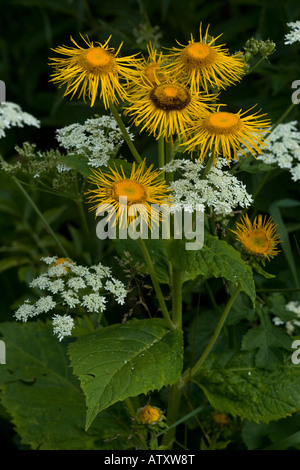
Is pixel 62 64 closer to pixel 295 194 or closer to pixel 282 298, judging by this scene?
pixel 282 298

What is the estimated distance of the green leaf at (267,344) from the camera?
1357mm

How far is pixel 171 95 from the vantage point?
1131 millimetres

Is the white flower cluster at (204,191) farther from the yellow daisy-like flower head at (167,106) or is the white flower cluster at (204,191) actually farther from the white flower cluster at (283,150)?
the white flower cluster at (283,150)

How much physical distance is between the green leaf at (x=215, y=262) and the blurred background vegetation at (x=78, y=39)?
0.61 m

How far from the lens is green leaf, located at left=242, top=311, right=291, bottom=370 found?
1.36 metres

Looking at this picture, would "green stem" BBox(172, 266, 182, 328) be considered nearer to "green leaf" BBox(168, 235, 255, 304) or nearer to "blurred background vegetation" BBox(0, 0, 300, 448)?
"green leaf" BBox(168, 235, 255, 304)

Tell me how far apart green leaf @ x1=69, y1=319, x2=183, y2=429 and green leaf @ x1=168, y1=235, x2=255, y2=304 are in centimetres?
18

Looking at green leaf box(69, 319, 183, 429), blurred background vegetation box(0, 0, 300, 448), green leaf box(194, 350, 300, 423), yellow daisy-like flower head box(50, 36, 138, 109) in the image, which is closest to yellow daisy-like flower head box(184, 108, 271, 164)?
yellow daisy-like flower head box(50, 36, 138, 109)

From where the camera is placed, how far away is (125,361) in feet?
3.79

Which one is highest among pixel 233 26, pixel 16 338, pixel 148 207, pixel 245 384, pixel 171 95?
pixel 233 26

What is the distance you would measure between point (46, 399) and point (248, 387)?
1.84 ft
